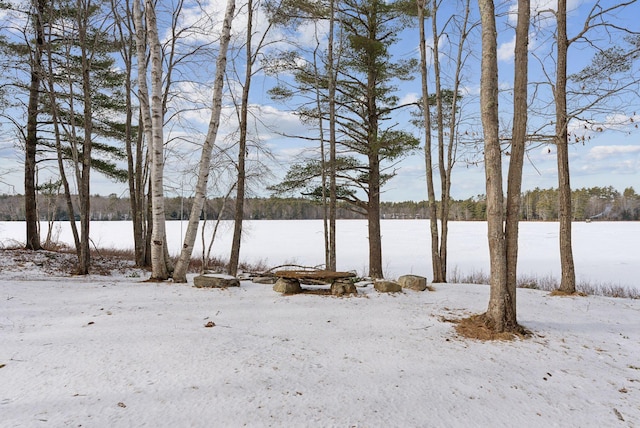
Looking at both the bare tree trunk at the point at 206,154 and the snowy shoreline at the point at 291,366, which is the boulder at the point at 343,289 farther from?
the bare tree trunk at the point at 206,154

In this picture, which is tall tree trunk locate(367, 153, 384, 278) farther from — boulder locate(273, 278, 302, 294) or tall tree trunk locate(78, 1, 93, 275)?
tall tree trunk locate(78, 1, 93, 275)

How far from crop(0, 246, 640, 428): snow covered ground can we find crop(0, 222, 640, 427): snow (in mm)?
14

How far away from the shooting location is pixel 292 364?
9.89 ft

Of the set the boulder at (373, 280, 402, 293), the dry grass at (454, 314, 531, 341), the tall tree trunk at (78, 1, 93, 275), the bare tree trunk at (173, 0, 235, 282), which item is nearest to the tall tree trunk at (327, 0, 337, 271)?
the boulder at (373, 280, 402, 293)

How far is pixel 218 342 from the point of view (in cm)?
336

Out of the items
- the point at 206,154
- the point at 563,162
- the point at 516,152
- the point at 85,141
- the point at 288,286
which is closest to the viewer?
the point at 516,152

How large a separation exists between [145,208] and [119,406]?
10.5 meters

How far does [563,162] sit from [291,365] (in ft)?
23.0

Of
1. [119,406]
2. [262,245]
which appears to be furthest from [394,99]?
[262,245]

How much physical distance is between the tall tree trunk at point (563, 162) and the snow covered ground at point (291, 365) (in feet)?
6.68

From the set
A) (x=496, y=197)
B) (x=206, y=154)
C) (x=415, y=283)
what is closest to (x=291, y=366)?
(x=496, y=197)

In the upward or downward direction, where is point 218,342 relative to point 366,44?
downward

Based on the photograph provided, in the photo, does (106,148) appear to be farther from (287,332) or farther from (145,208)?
(287,332)

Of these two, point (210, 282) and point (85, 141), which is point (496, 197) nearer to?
point (210, 282)
